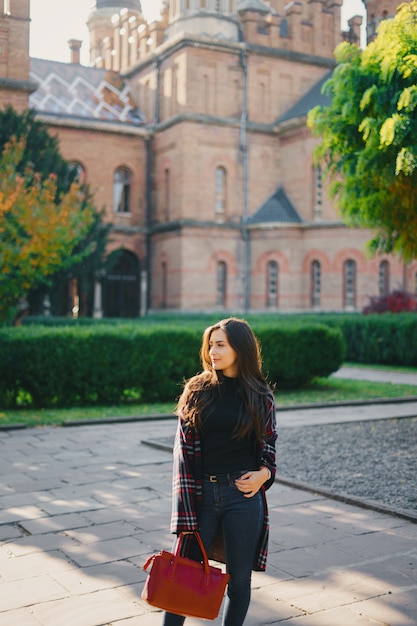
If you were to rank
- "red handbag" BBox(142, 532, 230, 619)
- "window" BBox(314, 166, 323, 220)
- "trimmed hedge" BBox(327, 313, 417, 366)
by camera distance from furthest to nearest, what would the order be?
1. "window" BBox(314, 166, 323, 220)
2. "trimmed hedge" BBox(327, 313, 417, 366)
3. "red handbag" BBox(142, 532, 230, 619)

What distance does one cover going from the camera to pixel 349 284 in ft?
102

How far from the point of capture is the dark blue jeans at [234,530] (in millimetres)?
3234

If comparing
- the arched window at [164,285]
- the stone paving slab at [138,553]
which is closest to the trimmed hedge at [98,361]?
the stone paving slab at [138,553]

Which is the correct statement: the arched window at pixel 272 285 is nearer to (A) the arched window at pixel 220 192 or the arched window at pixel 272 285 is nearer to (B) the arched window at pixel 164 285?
(A) the arched window at pixel 220 192

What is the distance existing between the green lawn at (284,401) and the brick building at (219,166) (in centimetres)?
1552

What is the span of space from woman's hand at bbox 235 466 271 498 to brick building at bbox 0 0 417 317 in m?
26.6

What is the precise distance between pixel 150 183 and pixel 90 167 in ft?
9.77

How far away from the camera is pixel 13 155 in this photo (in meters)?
18.2

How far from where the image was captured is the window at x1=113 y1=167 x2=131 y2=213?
3406cm

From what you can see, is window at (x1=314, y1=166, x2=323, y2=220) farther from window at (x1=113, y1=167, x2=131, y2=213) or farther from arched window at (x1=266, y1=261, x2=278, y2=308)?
window at (x1=113, y1=167, x2=131, y2=213)

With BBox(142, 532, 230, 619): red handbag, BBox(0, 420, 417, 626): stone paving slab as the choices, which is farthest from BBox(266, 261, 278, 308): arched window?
BBox(142, 532, 230, 619): red handbag

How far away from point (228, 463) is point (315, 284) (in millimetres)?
29077

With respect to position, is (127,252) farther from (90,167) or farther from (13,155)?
(13,155)

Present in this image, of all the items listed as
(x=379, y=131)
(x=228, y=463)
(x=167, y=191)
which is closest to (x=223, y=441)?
(x=228, y=463)
